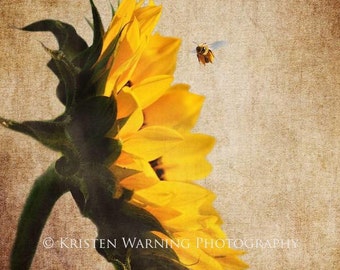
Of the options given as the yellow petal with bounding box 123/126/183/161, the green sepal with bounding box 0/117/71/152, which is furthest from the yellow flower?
the green sepal with bounding box 0/117/71/152

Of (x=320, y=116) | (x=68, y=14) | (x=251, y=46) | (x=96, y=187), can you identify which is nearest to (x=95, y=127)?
(x=96, y=187)

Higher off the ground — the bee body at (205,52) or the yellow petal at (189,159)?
the bee body at (205,52)

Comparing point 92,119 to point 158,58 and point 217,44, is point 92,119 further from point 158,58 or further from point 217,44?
point 217,44

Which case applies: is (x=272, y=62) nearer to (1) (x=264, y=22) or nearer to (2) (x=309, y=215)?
(1) (x=264, y=22)

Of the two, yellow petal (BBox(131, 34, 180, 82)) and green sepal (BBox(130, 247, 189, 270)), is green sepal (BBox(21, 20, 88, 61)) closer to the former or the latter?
yellow petal (BBox(131, 34, 180, 82))

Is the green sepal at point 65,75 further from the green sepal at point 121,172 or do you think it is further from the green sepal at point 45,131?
the green sepal at point 121,172

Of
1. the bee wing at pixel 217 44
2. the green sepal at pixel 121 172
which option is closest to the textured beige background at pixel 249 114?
the bee wing at pixel 217 44

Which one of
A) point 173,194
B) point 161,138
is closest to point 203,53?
point 161,138
